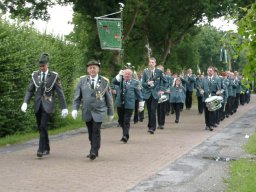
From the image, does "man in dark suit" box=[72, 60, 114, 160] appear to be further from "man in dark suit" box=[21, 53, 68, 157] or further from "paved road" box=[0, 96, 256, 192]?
"paved road" box=[0, 96, 256, 192]

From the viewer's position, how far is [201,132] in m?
16.8

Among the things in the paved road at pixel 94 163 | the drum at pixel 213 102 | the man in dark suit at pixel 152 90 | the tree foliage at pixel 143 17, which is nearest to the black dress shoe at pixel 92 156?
the paved road at pixel 94 163

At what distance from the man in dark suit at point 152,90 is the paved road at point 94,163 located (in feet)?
1.37

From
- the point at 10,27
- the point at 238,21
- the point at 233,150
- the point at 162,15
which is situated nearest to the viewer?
the point at 238,21

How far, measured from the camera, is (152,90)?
1605cm

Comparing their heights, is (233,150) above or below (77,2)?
below

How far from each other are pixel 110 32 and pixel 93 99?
11078 millimetres

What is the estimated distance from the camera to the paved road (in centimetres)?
847

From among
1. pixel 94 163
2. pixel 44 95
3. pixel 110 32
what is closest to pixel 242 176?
pixel 94 163

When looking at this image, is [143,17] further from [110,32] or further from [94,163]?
[94,163]

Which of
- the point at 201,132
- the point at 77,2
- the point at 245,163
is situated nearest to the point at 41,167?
the point at 245,163

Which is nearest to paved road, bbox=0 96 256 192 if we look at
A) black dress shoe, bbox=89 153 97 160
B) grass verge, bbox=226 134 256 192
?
black dress shoe, bbox=89 153 97 160

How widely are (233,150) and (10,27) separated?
653 cm

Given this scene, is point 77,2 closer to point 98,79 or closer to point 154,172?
point 98,79
